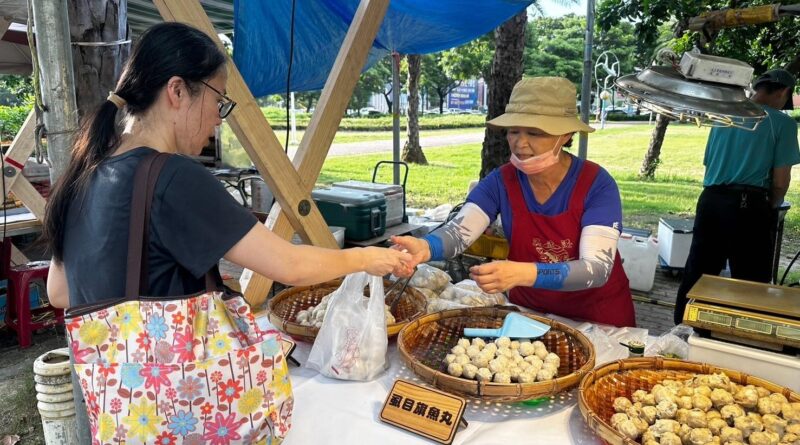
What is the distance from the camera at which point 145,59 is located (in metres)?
1.25

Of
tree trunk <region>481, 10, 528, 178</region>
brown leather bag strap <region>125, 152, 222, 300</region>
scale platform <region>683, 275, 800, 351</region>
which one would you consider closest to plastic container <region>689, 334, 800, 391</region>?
scale platform <region>683, 275, 800, 351</region>

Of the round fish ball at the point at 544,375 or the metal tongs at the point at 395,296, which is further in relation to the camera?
the metal tongs at the point at 395,296

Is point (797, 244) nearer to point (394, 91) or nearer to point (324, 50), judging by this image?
point (394, 91)

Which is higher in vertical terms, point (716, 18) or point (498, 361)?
point (716, 18)

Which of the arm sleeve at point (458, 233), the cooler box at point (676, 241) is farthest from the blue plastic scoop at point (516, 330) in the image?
the cooler box at point (676, 241)

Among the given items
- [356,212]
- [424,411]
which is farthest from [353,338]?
[356,212]

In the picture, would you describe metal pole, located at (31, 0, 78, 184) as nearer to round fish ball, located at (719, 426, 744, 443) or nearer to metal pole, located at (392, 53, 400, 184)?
round fish ball, located at (719, 426, 744, 443)

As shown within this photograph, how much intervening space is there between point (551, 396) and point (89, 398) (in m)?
1.13

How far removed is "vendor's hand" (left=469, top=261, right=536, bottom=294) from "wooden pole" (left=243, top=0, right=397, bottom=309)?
1449 millimetres

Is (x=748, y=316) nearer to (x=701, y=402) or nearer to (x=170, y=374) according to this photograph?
(x=701, y=402)

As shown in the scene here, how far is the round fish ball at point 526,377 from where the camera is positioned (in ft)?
4.76

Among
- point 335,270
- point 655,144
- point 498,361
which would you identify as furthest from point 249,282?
point 655,144

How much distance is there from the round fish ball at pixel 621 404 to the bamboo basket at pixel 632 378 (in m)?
0.03

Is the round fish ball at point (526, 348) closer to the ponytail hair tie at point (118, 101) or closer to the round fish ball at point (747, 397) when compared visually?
the round fish ball at point (747, 397)
